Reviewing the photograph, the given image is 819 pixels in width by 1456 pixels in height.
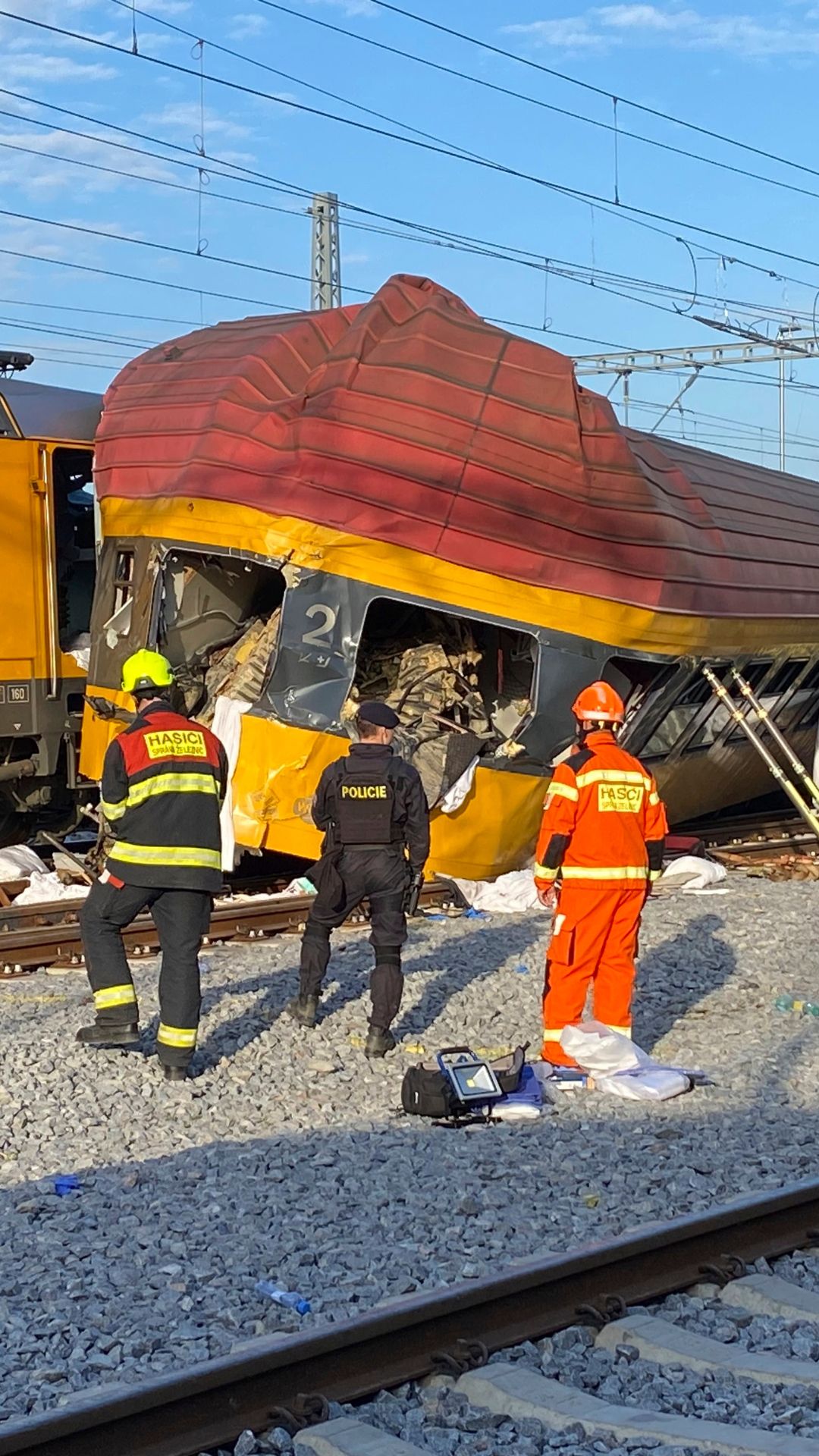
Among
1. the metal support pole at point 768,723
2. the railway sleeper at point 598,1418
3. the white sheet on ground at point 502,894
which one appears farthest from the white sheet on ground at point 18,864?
the railway sleeper at point 598,1418

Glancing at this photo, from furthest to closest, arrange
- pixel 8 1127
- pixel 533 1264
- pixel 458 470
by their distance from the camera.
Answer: pixel 458 470 → pixel 8 1127 → pixel 533 1264

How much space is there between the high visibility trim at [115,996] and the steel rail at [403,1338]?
9.02ft

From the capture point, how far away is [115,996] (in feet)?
22.2

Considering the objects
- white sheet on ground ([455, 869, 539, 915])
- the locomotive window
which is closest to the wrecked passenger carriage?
white sheet on ground ([455, 869, 539, 915])

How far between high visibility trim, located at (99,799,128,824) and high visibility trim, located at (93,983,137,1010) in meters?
0.68

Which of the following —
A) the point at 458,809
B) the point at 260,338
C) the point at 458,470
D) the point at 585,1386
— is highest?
the point at 260,338

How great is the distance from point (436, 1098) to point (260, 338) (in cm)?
647

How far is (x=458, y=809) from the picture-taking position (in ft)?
34.7

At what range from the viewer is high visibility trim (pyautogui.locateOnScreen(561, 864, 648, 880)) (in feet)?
22.4

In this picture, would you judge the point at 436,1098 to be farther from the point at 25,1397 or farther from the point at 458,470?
the point at 458,470

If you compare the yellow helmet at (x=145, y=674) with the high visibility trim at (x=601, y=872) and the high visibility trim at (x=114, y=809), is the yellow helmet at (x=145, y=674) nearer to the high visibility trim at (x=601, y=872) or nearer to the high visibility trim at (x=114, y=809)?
the high visibility trim at (x=114, y=809)

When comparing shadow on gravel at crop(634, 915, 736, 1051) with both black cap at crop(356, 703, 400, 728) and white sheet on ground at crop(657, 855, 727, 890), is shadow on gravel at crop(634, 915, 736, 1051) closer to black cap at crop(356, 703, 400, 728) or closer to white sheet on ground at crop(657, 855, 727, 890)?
white sheet on ground at crop(657, 855, 727, 890)

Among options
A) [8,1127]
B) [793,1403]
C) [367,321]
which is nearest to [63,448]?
[367,321]

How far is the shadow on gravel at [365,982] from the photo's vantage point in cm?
740
